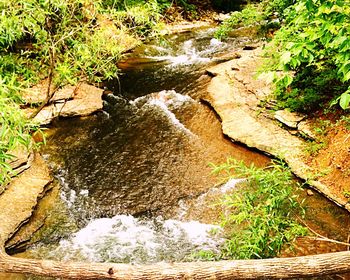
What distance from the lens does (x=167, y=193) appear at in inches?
229

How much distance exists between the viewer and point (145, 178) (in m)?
6.20

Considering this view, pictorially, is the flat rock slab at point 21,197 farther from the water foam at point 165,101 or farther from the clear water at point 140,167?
the water foam at point 165,101

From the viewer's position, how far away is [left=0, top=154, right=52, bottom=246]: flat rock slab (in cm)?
496

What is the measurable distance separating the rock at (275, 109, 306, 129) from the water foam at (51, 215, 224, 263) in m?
2.91

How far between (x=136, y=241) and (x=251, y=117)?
3813mm

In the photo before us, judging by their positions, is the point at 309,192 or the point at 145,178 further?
the point at 145,178

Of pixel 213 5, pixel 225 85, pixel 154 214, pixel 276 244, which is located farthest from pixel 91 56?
pixel 213 5

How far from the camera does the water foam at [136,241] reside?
472 centimetres

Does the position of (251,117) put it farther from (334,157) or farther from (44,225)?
(44,225)

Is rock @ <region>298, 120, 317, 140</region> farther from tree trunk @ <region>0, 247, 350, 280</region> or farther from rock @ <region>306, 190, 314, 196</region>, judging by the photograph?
tree trunk @ <region>0, 247, 350, 280</region>

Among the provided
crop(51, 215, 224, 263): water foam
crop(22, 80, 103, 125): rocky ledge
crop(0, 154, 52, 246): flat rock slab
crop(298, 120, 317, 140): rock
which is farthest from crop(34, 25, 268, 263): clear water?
crop(298, 120, 317, 140): rock

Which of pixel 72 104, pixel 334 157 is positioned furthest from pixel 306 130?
pixel 72 104

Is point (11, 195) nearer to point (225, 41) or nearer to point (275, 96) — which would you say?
point (275, 96)

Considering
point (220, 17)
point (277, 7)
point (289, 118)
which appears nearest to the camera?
point (289, 118)
